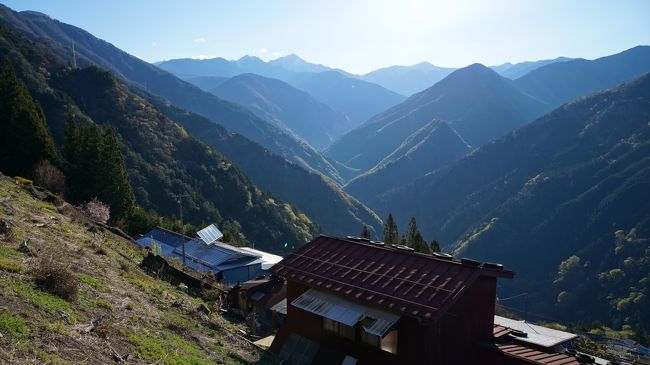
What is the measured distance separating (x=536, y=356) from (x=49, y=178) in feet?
111

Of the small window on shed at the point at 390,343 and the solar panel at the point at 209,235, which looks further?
the solar panel at the point at 209,235

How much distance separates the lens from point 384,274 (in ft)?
47.0

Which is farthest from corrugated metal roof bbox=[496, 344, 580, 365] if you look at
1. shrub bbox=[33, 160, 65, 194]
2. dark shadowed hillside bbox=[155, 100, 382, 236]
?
dark shadowed hillside bbox=[155, 100, 382, 236]

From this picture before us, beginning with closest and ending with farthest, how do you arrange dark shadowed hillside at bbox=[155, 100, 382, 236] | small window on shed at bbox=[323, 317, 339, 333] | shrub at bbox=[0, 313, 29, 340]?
1. shrub at bbox=[0, 313, 29, 340]
2. small window on shed at bbox=[323, 317, 339, 333]
3. dark shadowed hillside at bbox=[155, 100, 382, 236]

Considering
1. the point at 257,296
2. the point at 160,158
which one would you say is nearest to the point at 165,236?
the point at 257,296

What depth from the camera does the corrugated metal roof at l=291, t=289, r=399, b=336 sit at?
42.0 feet

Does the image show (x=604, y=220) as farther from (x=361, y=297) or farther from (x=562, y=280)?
(x=361, y=297)

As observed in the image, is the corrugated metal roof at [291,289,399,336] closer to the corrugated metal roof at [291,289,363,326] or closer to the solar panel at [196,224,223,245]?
the corrugated metal roof at [291,289,363,326]

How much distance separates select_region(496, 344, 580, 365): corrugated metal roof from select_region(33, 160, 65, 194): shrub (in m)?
32.4

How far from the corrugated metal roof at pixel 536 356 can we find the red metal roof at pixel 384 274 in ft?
7.60

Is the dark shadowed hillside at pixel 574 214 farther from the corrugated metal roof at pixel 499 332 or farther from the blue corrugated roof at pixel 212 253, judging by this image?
the corrugated metal roof at pixel 499 332

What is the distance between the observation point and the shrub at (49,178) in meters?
32.5

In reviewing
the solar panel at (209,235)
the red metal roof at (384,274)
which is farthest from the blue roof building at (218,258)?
the red metal roof at (384,274)

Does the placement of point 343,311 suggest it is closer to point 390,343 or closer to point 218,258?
point 390,343
